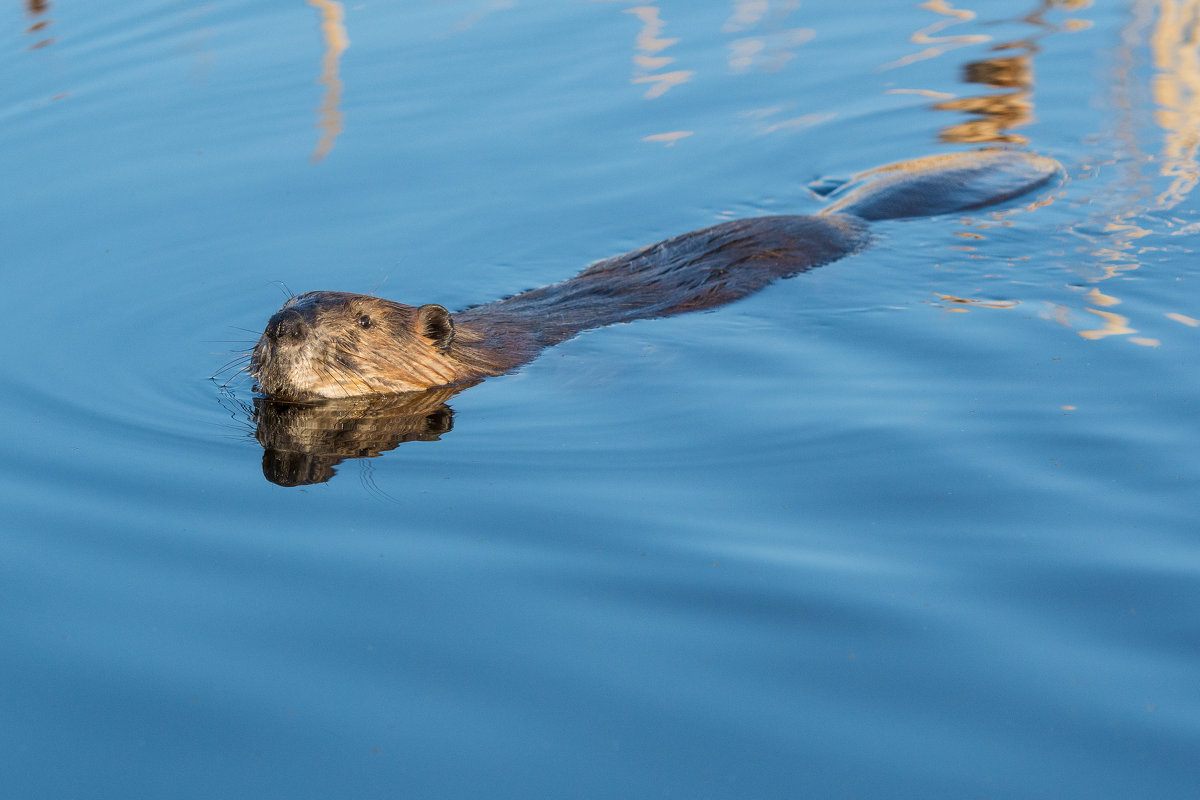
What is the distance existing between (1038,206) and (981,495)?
4.16m

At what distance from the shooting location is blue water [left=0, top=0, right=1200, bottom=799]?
325cm

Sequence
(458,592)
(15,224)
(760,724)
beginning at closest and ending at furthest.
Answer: (760,724) < (458,592) < (15,224)

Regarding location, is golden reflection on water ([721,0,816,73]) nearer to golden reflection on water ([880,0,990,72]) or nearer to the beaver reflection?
golden reflection on water ([880,0,990,72])

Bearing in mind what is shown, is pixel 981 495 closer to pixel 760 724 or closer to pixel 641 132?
pixel 760 724

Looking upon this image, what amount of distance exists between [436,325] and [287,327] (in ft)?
2.33

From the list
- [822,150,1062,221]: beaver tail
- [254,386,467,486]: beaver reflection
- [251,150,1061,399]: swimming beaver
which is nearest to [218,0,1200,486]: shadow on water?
[254,386,467,486]: beaver reflection

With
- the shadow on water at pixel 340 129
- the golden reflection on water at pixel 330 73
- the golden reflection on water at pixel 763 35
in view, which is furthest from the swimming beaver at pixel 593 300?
the golden reflection on water at pixel 330 73

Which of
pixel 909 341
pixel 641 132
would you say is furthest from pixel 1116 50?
pixel 909 341

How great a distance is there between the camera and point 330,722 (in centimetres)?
332

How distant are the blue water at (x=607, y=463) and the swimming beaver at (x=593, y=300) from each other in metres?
0.19

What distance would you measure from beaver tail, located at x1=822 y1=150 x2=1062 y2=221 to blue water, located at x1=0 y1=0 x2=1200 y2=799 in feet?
0.64

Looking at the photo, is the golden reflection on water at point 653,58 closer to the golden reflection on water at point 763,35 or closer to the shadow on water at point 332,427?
the golden reflection on water at point 763,35

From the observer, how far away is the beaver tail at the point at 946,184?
784 cm

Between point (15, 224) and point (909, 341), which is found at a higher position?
point (15, 224)
